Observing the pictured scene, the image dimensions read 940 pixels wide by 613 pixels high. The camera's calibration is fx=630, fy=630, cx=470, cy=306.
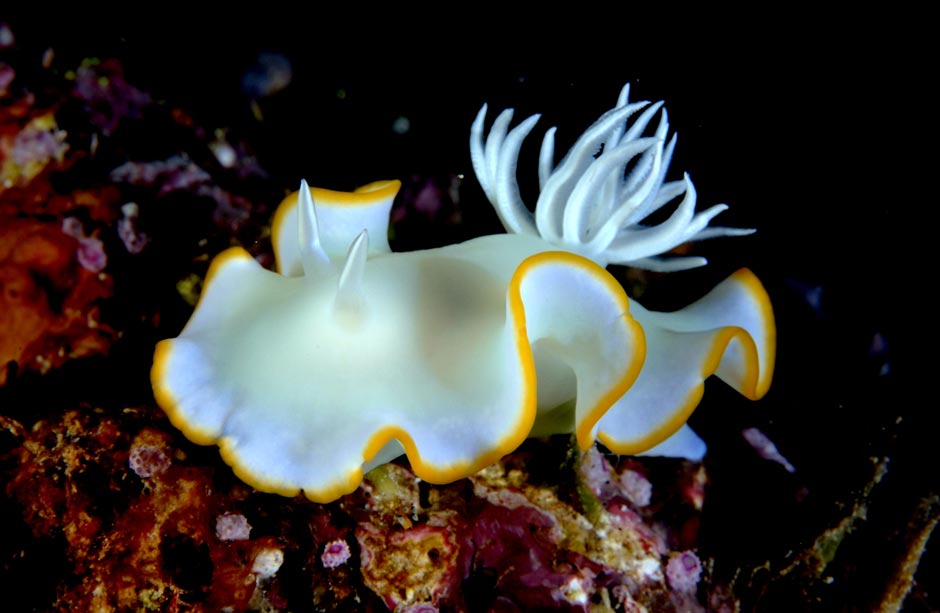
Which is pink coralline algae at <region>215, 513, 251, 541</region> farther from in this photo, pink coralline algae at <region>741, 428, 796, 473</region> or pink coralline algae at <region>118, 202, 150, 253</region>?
pink coralline algae at <region>741, 428, 796, 473</region>

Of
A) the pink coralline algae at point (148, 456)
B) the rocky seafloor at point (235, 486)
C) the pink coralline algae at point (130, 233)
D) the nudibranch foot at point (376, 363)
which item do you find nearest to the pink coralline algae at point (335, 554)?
the rocky seafloor at point (235, 486)

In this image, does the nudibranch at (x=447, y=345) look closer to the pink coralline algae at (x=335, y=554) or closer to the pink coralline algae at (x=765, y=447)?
the pink coralline algae at (x=335, y=554)

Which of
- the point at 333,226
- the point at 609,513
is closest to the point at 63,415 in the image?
the point at 333,226

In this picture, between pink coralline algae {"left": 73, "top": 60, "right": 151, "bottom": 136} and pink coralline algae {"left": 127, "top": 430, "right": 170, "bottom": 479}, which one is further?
pink coralline algae {"left": 73, "top": 60, "right": 151, "bottom": 136}

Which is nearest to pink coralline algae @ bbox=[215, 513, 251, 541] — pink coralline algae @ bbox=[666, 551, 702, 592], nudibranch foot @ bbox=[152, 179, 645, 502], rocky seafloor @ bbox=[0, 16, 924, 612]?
rocky seafloor @ bbox=[0, 16, 924, 612]

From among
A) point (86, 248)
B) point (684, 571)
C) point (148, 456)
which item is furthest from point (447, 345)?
point (86, 248)

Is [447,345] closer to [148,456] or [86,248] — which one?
[148,456]
